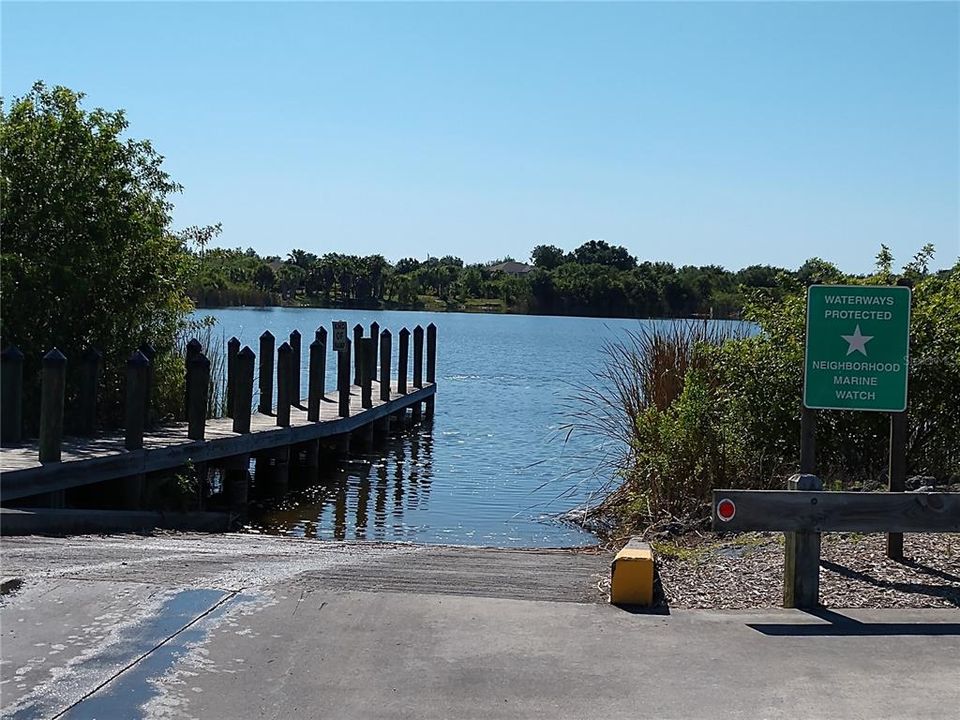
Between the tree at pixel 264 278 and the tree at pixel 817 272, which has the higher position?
the tree at pixel 264 278

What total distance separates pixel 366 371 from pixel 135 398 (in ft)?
39.0

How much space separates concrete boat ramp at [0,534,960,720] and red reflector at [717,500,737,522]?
25.0 inches

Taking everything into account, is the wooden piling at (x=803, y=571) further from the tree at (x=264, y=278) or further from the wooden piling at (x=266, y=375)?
the tree at (x=264, y=278)

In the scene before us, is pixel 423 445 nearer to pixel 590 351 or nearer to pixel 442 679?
pixel 442 679

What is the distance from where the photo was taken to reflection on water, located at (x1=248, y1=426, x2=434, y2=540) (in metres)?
15.4

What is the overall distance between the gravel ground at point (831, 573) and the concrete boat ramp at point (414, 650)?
0.45m

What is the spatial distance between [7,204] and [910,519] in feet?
37.3

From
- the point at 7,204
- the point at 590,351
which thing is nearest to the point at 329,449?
the point at 7,204

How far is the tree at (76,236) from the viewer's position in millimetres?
14523

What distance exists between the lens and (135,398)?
13.1 m

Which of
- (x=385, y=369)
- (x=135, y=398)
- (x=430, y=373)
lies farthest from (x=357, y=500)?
(x=430, y=373)

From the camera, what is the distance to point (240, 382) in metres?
16.2

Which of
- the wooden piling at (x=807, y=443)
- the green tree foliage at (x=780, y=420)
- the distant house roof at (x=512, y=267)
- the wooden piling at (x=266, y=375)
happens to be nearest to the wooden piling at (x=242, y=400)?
the wooden piling at (x=266, y=375)

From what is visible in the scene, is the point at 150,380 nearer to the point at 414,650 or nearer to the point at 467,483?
the point at 467,483
